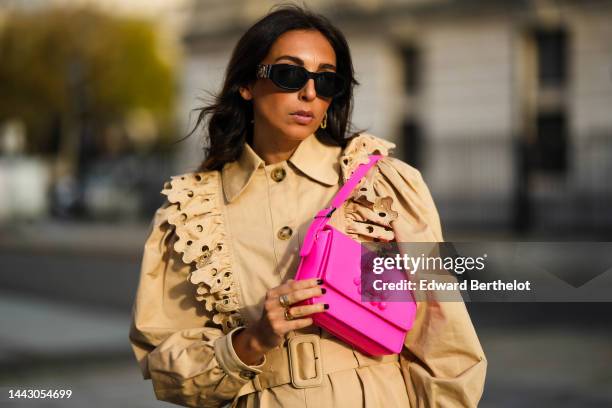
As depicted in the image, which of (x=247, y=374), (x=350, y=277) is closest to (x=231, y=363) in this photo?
(x=247, y=374)

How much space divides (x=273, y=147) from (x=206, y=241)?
12.8 inches

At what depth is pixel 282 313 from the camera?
7.43ft

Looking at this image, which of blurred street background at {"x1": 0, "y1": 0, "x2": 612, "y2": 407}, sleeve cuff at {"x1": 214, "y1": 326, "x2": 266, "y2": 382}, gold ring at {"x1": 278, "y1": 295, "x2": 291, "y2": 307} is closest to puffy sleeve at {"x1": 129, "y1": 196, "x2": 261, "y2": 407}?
sleeve cuff at {"x1": 214, "y1": 326, "x2": 266, "y2": 382}

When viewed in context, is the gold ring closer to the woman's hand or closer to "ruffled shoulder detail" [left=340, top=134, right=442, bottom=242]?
the woman's hand

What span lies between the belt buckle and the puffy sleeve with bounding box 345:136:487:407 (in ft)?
0.74

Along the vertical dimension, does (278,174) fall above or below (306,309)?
above

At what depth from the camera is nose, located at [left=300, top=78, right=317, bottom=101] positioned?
2.54m

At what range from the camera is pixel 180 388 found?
2512 millimetres

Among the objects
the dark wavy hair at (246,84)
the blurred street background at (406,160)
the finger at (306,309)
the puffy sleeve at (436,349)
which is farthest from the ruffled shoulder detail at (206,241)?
the blurred street background at (406,160)

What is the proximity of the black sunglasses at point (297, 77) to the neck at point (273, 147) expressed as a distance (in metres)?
0.16

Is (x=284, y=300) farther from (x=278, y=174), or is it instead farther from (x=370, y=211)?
(x=278, y=174)

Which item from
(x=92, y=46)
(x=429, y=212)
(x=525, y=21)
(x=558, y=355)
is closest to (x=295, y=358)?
(x=429, y=212)

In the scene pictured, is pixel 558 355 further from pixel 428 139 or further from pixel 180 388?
pixel 428 139

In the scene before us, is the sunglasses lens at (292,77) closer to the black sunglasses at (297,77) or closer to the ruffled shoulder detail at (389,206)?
the black sunglasses at (297,77)
